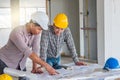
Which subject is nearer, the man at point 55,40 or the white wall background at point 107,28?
the man at point 55,40

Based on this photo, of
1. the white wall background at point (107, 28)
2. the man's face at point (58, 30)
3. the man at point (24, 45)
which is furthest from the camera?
the white wall background at point (107, 28)

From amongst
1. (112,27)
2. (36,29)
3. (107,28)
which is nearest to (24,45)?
(36,29)

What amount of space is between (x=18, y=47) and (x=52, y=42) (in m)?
0.58

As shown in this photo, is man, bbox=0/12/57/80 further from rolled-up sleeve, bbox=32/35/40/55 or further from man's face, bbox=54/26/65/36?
man's face, bbox=54/26/65/36

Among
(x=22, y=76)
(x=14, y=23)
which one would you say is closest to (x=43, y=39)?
(x=22, y=76)

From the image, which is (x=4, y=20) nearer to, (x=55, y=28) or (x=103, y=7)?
(x=103, y=7)

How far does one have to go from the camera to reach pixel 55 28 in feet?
8.45

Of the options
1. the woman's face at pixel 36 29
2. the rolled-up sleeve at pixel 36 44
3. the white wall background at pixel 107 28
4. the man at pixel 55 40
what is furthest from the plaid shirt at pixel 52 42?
the white wall background at pixel 107 28

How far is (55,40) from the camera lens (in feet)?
8.93

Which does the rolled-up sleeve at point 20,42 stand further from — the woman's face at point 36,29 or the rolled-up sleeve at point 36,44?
the rolled-up sleeve at point 36,44

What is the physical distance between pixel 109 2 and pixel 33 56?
12.2ft

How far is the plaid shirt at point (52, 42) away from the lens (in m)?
2.61

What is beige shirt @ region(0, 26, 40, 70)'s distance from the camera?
2.20 meters

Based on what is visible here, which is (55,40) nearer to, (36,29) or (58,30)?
(58,30)
